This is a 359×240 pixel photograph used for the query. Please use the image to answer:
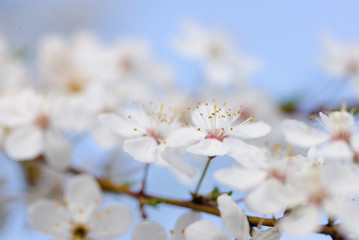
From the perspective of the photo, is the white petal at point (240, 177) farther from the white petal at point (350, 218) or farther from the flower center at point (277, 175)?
the white petal at point (350, 218)

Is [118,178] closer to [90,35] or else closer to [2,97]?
[2,97]

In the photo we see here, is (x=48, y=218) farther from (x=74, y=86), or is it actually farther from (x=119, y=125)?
(x=74, y=86)

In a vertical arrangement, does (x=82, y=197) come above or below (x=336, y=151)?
below

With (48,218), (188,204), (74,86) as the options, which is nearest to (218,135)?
(188,204)

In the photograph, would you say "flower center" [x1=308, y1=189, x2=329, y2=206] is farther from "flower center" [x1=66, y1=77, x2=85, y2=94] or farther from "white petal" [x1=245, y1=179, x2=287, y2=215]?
"flower center" [x1=66, y1=77, x2=85, y2=94]

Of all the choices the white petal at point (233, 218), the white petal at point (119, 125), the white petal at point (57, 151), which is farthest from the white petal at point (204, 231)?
the white petal at point (57, 151)

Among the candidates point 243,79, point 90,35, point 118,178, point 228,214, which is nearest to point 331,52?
point 243,79

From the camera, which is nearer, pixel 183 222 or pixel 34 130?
pixel 183 222
